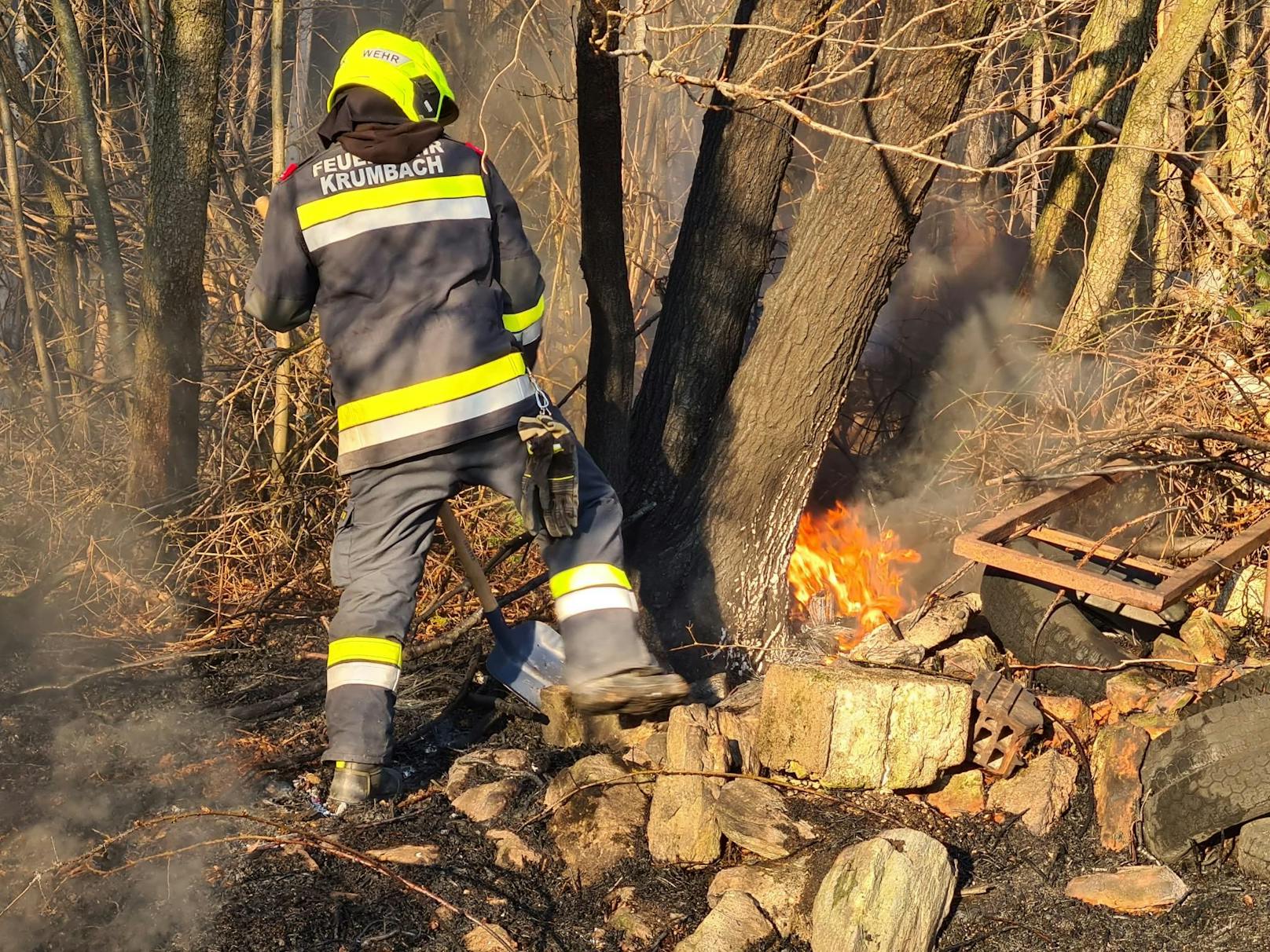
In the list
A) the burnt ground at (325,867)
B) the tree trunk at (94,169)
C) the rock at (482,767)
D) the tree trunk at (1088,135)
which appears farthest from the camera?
the tree trunk at (1088,135)

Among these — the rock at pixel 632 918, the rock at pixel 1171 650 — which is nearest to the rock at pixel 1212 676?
the rock at pixel 1171 650

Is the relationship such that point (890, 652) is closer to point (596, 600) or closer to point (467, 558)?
point (596, 600)

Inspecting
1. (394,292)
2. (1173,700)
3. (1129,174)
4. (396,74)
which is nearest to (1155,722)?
(1173,700)

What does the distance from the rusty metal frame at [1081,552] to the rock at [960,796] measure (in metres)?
0.89

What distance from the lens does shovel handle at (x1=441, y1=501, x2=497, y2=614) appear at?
11.9 feet

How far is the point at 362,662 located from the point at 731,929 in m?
1.23

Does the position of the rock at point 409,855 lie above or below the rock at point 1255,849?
below

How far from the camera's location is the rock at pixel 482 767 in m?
3.53

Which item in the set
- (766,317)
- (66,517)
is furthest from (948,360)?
(66,517)

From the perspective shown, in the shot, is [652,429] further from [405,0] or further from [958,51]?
[405,0]

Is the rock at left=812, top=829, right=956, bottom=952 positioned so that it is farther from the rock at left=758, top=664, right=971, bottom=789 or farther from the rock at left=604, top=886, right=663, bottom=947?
the rock at left=758, top=664, right=971, bottom=789

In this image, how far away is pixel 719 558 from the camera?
179 inches

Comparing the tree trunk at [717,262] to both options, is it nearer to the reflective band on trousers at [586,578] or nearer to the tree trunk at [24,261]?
the reflective band on trousers at [586,578]

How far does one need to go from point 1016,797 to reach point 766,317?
195cm
